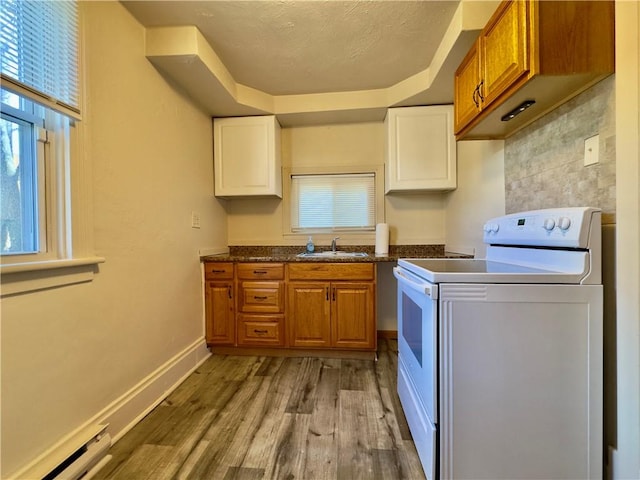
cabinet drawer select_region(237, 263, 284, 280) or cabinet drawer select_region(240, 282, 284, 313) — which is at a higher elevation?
cabinet drawer select_region(237, 263, 284, 280)

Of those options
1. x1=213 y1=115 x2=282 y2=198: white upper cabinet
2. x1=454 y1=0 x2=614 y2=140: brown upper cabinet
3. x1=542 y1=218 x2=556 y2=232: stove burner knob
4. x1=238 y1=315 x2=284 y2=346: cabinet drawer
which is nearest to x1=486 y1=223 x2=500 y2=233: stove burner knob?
x1=542 y1=218 x2=556 y2=232: stove burner knob

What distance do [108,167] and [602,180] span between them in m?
2.28

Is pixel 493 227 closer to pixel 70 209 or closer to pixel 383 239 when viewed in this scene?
pixel 383 239

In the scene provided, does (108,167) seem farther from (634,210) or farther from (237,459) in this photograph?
(634,210)

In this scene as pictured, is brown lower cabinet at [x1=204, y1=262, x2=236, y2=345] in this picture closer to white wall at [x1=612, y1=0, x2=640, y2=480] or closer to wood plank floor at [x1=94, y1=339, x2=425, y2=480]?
wood plank floor at [x1=94, y1=339, x2=425, y2=480]

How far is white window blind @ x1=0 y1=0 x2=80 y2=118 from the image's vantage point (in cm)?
99

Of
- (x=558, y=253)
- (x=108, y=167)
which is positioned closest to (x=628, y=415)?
(x=558, y=253)

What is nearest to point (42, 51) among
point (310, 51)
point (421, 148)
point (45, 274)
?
point (45, 274)

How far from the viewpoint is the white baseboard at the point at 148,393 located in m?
1.39

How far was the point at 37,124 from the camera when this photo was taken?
1.13 metres

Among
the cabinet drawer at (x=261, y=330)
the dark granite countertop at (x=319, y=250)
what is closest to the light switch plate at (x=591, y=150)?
the dark granite countertop at (x=319, y=250)

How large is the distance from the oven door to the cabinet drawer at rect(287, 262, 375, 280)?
67 cm

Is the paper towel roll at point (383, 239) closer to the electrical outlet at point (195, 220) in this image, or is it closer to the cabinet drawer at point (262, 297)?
the cabinet drawer at point (262, 297)

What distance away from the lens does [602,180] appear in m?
1.10
